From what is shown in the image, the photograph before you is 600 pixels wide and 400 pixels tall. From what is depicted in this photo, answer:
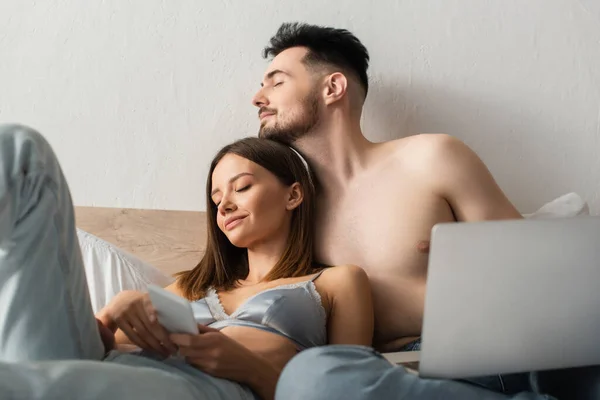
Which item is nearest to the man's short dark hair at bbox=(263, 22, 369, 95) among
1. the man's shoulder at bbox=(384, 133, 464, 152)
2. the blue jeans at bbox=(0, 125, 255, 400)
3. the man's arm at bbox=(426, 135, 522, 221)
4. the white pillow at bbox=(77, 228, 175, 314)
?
the man's shoulder at bbox=(384, 133, 464, 152)

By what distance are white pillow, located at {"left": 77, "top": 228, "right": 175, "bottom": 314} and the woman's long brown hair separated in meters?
0.08

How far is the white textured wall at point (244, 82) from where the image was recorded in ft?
6.23

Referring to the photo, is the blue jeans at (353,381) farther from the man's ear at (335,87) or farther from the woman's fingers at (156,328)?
the man's ear at (335,87)

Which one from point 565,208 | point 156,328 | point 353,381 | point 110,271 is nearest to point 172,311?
point 156,328

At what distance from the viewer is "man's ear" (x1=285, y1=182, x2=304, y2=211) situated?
5.39ft

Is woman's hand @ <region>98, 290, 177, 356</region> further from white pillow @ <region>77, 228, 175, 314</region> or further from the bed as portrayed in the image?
the bed

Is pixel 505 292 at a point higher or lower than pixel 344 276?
higher

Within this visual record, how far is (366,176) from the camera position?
1681 millimetres

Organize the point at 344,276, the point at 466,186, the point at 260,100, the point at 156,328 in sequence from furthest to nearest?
1. the point at 260,100
2. the point at 466,186
3. the point at 344,276
4. the point at 156,328

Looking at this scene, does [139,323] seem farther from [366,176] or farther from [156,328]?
[366,176]

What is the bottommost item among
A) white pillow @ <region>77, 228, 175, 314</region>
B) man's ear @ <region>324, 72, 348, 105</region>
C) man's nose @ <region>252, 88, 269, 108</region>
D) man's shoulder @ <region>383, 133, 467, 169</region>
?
white pillow @ <region>77, 228, 175, 314</region>

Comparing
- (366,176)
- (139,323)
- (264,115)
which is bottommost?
(139,323)

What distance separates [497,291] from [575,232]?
12 centimetres

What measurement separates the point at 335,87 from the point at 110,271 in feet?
2.16
